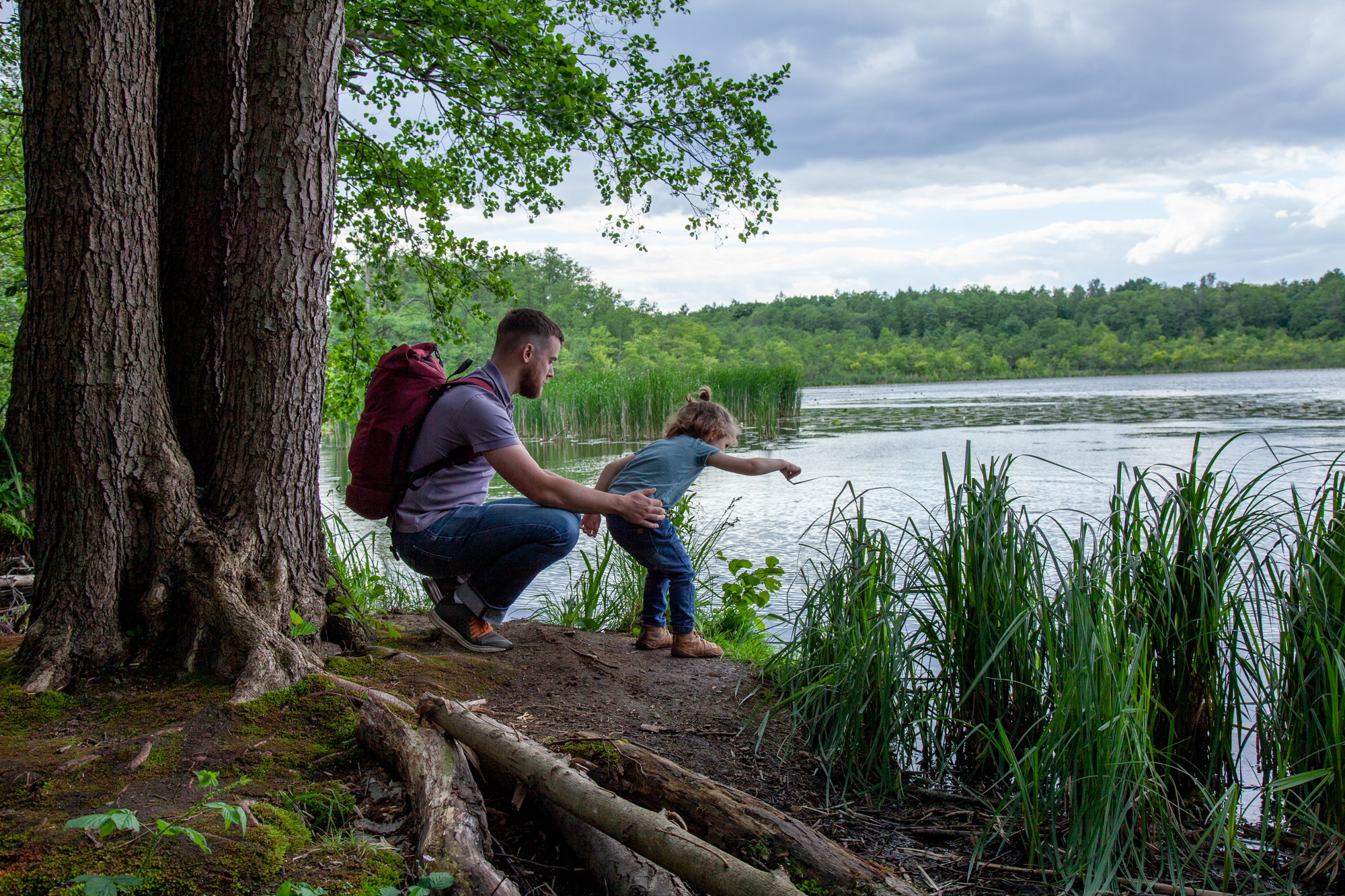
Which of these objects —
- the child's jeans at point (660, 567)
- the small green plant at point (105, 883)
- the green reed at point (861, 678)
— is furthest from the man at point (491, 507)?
the small green plant at point (105, 883)

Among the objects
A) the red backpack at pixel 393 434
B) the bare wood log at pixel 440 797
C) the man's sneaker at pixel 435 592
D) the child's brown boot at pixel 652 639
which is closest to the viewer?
the bare wood log at pixel 440 797

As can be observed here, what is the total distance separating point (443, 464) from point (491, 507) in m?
0.26

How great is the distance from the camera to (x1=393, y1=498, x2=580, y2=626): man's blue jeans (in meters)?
3.19

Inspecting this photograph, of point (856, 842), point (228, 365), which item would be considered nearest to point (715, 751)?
point (856, 842)

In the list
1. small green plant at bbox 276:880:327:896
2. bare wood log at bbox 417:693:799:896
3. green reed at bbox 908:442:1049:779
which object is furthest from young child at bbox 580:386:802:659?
small green plant at bbox 276:880:327:896

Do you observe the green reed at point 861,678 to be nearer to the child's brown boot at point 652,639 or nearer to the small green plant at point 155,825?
the child's brown boot at point 652,639

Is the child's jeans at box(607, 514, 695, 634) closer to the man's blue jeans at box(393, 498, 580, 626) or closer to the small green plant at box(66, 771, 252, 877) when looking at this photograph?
the man's blue jeans at box(393, 498, 580, 626)

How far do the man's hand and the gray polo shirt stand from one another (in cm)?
46

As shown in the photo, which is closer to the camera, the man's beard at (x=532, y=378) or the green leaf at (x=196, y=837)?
the green leaf at (x=196, y=837)

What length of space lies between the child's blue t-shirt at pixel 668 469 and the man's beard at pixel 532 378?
489mm

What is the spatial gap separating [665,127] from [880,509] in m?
3.79

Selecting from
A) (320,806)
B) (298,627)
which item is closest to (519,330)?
(298,627)

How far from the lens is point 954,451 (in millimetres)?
13180

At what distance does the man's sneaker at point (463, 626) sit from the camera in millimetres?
3307
